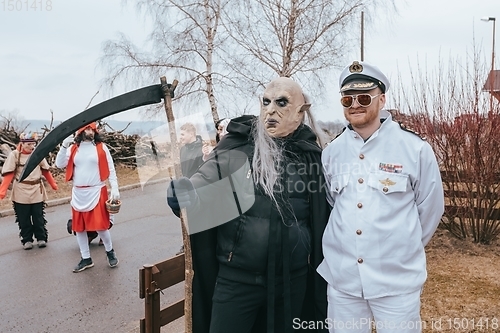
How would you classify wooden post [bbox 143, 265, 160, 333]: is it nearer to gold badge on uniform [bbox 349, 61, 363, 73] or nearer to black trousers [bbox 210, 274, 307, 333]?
black trousers [bbox 210, 274, 307, 333]

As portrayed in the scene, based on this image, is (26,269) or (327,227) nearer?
(327,227)

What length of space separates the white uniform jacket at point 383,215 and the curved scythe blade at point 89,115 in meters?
1.00

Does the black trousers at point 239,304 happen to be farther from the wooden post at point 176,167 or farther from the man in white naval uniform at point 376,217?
the man in white naval uniform at point 376,217

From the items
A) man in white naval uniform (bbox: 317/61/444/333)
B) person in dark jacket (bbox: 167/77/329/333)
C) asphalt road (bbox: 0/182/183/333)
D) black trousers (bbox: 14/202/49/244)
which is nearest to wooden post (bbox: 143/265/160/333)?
person in dark jacket (bbox: 167/77/329/333)

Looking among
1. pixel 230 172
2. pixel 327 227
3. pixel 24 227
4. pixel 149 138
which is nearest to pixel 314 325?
pixel 327 227

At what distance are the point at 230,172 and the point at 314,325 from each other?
984 millimetres

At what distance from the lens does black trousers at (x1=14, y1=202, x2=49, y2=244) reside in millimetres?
6359

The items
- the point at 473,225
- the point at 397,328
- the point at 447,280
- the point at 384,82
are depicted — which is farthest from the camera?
the point at 473,225

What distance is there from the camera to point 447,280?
4664 mm

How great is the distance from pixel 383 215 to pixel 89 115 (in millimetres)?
1390

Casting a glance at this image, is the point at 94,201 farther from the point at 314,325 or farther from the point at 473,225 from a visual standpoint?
the point at 473,225

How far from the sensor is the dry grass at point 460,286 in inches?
145

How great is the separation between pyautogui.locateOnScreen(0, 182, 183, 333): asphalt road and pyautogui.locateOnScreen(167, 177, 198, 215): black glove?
1.46 feet

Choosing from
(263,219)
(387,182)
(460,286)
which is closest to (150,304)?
(263,219)
